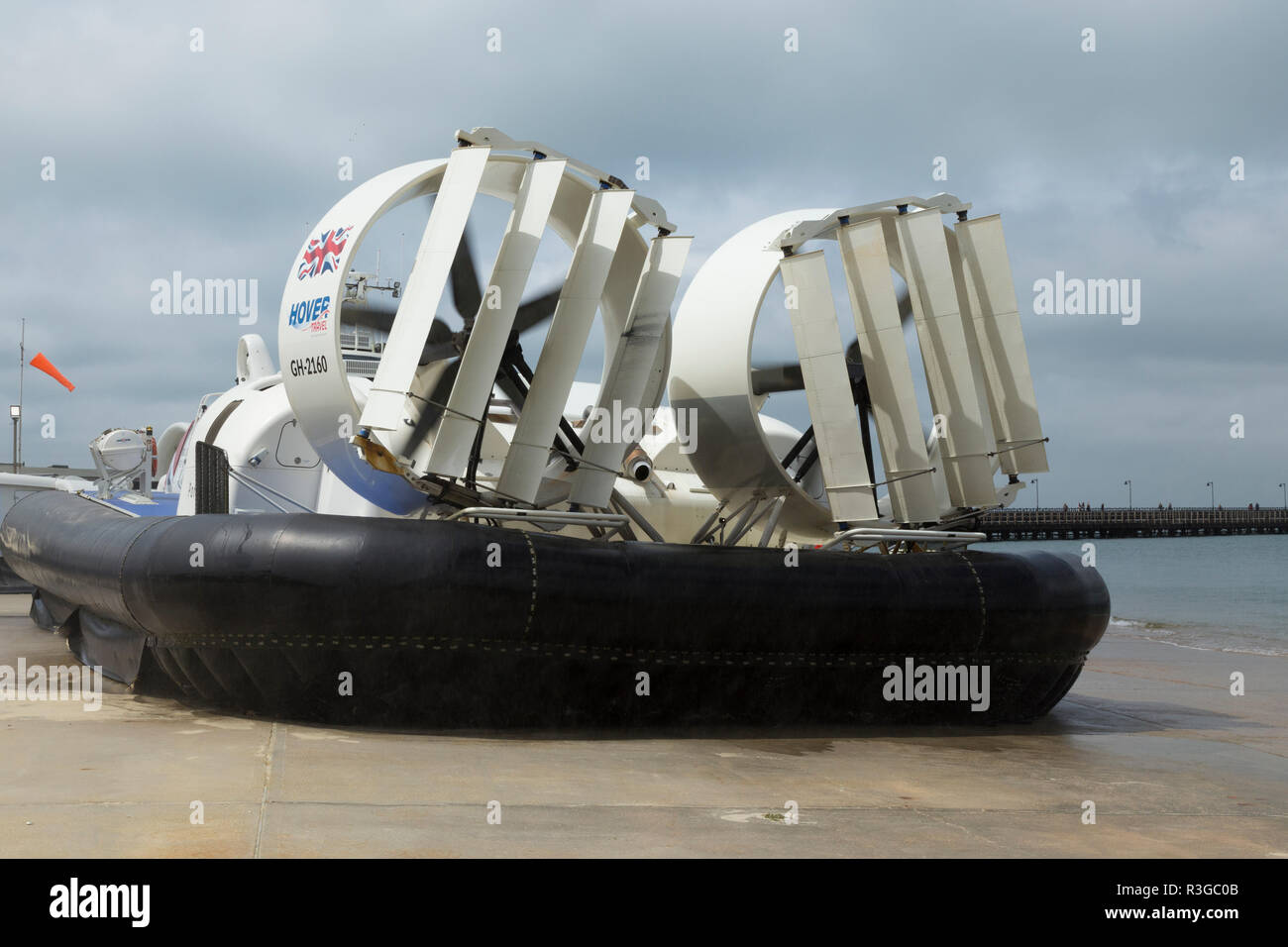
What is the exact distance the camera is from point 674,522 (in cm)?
1002

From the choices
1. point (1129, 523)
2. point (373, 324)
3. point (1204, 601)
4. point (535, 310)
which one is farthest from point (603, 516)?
point (1129, 523)

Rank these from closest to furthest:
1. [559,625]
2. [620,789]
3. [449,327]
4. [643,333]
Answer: [620,789]
[559,625]
[449,327]
[643,333]

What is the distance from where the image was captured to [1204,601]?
28.5 metres

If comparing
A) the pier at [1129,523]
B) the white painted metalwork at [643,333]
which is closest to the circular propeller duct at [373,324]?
the white painted metalwork at [643,333]

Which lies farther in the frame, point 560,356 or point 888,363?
point 888,363

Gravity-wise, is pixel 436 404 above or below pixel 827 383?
below

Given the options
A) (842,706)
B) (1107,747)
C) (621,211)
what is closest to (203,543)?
(621,211)

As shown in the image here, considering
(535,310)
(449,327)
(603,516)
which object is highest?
(535,310)

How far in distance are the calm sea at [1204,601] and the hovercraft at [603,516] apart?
99 centimetres

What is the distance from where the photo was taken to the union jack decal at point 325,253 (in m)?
6.91

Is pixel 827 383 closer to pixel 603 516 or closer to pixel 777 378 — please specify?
pixel 777 378

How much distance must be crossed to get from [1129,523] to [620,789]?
9366 centimetres

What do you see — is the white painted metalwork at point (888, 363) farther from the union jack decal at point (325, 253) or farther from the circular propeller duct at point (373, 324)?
the union jack decal at point (325, 253)

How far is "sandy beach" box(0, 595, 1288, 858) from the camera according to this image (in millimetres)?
4004
